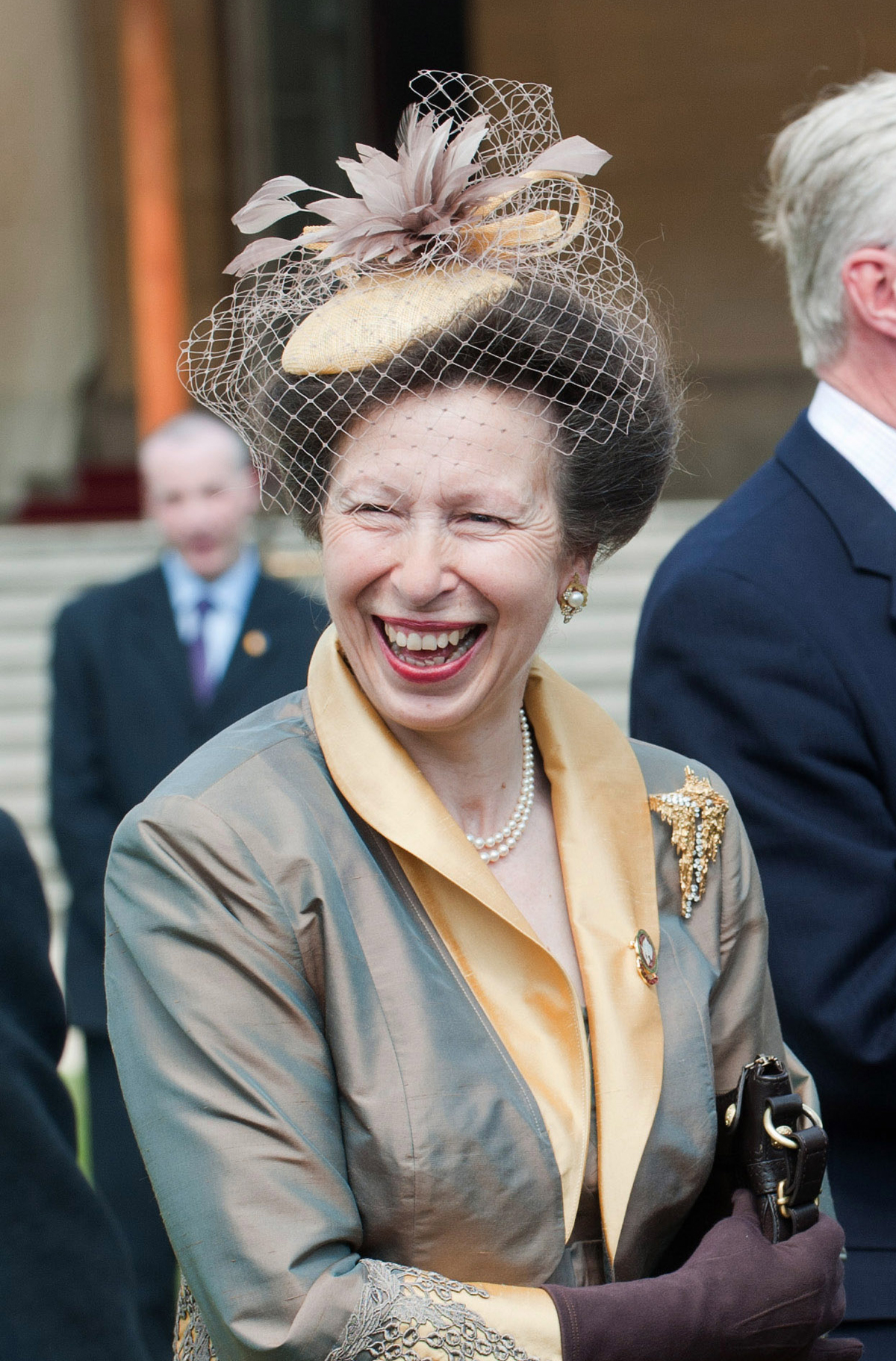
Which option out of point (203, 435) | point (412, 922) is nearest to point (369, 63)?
point (203, 435)

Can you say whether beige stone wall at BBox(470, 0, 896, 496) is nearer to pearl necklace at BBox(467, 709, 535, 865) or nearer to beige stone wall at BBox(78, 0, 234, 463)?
beige stone wall at BBox(78, 0, 234, 463)

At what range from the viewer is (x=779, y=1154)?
1.78 metres

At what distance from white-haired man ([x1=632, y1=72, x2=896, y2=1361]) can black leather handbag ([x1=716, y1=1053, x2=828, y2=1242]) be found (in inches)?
15.0

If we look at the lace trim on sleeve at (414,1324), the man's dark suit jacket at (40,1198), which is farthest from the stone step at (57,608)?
the lace trim on sleeve at (414,1324)

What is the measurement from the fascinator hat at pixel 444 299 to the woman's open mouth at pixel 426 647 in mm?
194

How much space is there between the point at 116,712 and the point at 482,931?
2673mm

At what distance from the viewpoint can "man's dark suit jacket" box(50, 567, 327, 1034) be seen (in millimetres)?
4203

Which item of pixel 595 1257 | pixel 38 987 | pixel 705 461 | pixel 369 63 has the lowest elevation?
pixel 705 461

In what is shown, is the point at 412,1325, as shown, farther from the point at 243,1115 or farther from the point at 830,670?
the point at 830,670

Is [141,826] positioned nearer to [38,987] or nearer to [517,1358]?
[38,987]

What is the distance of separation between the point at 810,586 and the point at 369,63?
9.81 m

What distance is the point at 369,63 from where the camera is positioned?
11.1 metres

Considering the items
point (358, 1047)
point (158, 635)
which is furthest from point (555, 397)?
point (158, 635)

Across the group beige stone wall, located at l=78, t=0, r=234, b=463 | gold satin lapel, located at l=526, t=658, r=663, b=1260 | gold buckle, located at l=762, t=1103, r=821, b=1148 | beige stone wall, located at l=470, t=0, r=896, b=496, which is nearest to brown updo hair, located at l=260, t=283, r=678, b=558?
gold satin lapel, located at l=526, t=658, r=663, b=1260
